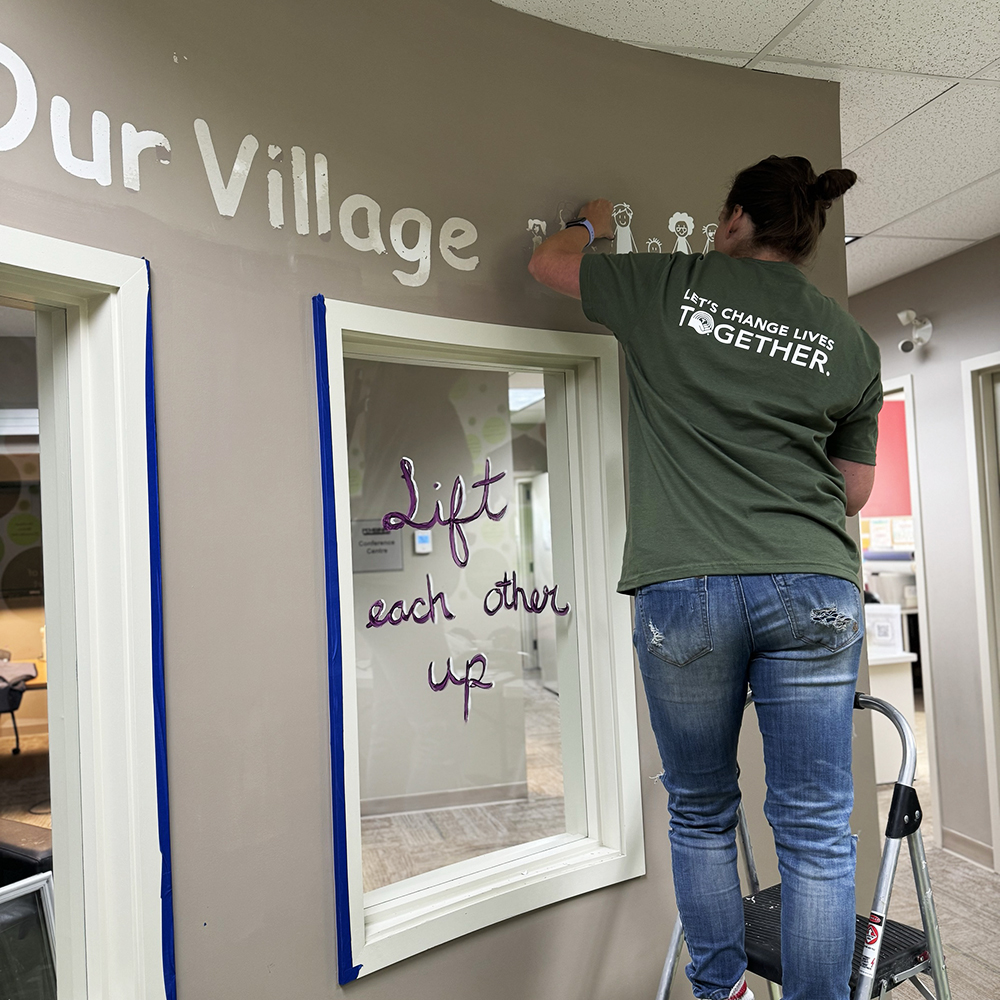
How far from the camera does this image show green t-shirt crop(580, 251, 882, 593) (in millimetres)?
1465

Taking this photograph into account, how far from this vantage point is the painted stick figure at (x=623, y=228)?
6.89 ft

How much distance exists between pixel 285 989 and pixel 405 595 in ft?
2.71

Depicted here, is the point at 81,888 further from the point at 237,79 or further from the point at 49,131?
the point at 237,79

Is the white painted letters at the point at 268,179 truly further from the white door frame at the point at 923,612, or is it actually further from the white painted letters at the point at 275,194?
the white door frame at the point at 923,612

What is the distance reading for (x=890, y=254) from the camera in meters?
3.82

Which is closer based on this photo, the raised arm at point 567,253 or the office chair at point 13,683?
the office chair at point 13,683

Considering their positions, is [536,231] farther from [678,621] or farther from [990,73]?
[990,73]

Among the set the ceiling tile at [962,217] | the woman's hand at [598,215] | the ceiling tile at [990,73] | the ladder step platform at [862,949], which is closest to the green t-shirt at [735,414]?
the woman's hand at [598,215]

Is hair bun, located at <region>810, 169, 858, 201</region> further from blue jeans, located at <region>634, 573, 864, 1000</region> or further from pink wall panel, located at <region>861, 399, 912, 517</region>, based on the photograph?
pink wall panel, located at <region>861, 399, 912, 517</region>

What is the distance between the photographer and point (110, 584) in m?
1.46

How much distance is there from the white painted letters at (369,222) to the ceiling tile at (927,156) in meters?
1.75

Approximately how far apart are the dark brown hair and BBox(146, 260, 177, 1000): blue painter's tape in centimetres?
108

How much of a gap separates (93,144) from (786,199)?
1.19m

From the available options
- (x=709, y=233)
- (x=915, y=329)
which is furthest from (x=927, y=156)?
(x=915, y=329)
